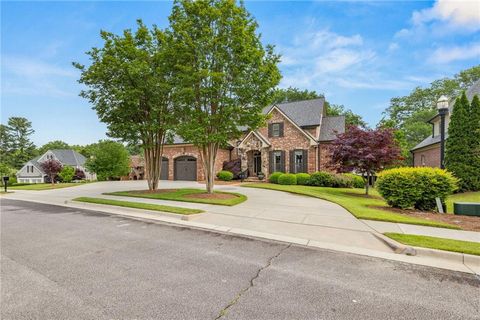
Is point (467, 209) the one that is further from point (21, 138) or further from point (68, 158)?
point (21, 138)

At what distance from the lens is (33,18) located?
10977 millimetres

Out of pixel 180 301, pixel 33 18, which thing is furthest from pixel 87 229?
pixel 33 18

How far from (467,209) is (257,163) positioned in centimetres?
1720

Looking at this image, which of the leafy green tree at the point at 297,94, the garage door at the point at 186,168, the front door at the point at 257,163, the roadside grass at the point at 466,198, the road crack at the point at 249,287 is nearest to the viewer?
the road crack at the point at 249,287

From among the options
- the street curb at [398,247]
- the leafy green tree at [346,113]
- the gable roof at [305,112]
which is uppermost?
the leafy green tree at [346,113]

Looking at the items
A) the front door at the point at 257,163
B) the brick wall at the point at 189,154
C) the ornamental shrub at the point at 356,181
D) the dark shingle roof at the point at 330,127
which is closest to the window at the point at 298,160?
the dark shingle roof at the point at 330,127

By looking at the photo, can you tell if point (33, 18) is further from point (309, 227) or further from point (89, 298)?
point (309, 227)

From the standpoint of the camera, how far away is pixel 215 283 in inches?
137

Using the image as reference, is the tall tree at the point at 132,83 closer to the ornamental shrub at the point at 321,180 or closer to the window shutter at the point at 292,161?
the ornamental shrub at the point at 321,180

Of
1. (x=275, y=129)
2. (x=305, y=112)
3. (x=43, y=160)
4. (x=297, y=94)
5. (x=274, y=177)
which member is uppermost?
(x=297, y=94)

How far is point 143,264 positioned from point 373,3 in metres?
13.3

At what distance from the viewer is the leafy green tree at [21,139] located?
5878cm

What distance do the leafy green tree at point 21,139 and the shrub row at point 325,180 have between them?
70120 mm

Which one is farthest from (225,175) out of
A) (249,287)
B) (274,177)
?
(249,287)
